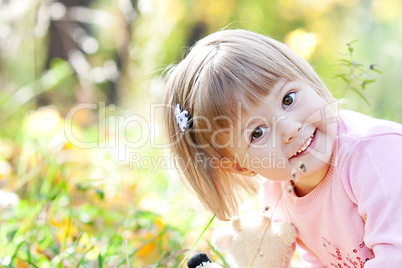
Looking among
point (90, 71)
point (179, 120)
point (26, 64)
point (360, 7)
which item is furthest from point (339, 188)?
point (26, 64)

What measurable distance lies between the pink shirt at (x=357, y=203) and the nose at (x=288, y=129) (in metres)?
0.14

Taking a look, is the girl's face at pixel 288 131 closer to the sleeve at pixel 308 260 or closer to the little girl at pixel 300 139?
the little girl at pixel 300 139

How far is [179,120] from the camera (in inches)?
53.9

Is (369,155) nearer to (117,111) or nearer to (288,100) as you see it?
(288,100)

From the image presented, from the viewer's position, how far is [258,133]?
1.25m

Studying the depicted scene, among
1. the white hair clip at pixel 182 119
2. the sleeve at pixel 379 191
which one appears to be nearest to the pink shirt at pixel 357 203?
the sleeve at pixel 379 191

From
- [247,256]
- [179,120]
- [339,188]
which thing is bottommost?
[247,256]

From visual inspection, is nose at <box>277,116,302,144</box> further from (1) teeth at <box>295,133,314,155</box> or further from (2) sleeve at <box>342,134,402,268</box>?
(2) sleeve at <box>342,134,402,268</box>

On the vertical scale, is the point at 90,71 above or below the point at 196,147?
below

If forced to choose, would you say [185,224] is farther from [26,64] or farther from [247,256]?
[26,64]

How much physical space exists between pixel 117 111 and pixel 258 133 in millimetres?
2314

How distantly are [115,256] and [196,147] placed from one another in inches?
21.1

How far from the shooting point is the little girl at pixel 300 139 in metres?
1.15

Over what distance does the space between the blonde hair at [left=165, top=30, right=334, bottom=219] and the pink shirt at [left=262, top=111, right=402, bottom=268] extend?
7.4 inches
